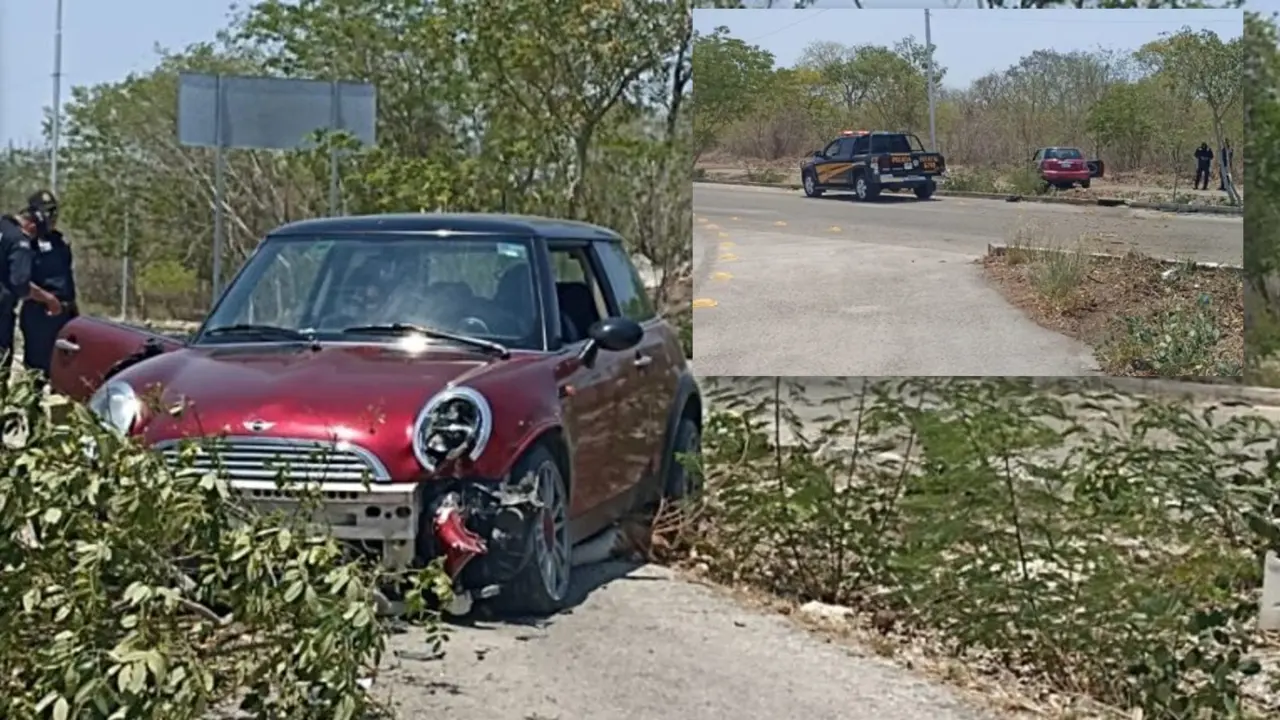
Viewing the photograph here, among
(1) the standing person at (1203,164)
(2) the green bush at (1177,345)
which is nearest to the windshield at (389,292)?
(2) the green bush at (1177,345)

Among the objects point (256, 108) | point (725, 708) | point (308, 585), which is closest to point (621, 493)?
point (725, 708)

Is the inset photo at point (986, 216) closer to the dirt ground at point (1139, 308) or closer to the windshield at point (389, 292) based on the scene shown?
the dirt ground at point (1139, 308)

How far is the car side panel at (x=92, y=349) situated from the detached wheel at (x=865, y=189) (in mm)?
11284

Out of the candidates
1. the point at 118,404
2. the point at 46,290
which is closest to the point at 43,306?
the point at 46,290

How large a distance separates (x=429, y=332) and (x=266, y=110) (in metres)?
12.3

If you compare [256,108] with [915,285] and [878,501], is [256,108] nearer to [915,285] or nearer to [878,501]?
[915,285]

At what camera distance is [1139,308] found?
17.9m

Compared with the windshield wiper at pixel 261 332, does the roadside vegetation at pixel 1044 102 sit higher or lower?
higher

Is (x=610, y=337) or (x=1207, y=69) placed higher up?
(x=1207, y=69)

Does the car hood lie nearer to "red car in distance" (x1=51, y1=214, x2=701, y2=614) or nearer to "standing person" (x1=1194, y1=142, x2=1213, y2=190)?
"red car in distance" (x1=51, y1=214, x2=701, y2=614)

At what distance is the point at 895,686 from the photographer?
6551mm

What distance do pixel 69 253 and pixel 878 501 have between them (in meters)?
7.82

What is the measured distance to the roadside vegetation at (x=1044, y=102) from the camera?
1777cm

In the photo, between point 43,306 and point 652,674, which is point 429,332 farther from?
point 43,306
